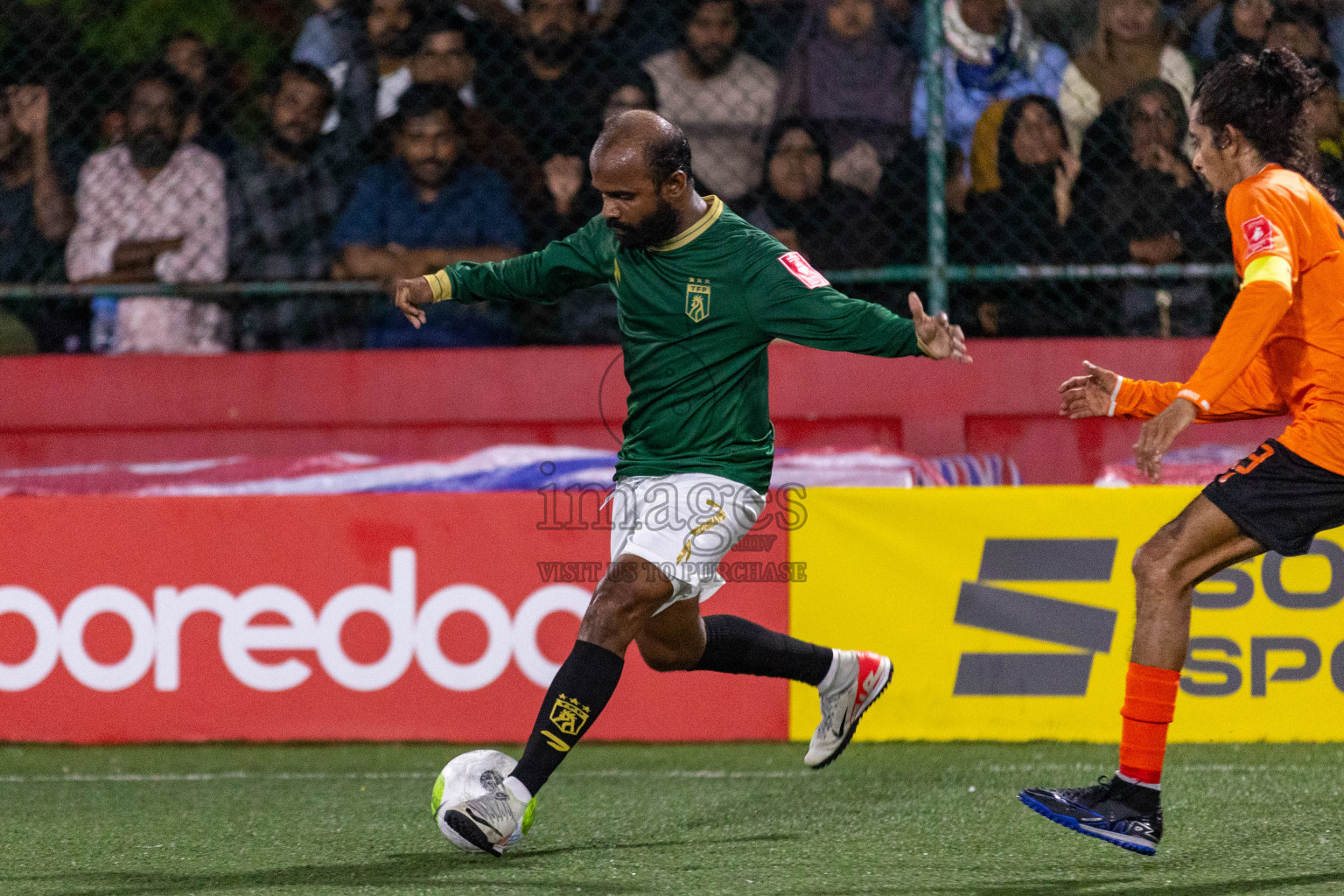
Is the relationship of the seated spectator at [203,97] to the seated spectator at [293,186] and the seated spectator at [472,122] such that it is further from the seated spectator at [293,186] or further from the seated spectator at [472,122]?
the seated spectator at [472,122]

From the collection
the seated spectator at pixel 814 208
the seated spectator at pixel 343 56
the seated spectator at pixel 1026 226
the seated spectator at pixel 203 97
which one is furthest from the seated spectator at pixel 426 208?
the seated spectator at pixel 1026 226

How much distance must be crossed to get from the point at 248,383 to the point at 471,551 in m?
1.59

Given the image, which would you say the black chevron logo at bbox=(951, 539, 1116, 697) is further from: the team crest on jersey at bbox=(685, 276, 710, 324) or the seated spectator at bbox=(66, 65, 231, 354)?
the seated spectator at bbox=(66, 65, 231, 354)

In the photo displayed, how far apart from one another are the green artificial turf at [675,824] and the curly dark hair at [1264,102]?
1709 millimetres

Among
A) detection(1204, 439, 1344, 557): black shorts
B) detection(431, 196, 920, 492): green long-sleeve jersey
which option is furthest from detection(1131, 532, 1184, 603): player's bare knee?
detection(431, 196, 920, 492): green long-sleeve jersey

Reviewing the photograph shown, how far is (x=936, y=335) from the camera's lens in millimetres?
3732

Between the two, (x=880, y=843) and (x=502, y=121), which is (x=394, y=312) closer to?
(x=502, y=121)

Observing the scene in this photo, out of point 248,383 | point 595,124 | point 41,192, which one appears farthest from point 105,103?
point 595,124

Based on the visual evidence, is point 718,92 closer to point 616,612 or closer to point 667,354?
point 667,354

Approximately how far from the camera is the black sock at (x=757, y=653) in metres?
4.57

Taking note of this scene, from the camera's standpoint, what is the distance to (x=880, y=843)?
415 cm

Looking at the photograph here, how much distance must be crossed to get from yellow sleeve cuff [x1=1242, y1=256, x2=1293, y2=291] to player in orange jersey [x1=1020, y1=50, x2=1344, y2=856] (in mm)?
74

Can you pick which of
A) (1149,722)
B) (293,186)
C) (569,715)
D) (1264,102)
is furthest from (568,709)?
(293,186)

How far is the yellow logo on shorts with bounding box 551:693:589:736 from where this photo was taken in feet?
12.6
